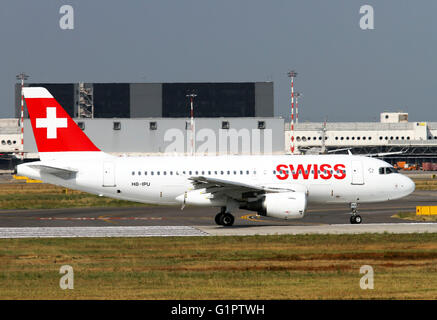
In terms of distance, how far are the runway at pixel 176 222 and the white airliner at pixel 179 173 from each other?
181cm

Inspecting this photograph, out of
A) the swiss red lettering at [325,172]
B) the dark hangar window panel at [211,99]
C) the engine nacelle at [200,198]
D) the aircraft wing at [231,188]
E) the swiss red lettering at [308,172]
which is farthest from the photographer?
the dark hangar window panel at [211,99]

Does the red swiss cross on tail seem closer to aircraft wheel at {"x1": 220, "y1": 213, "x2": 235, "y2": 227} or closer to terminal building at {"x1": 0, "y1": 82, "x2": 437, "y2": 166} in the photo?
aircraft wheel at {"x1": 220, "y1": 213, "x2": 235, "y2": 227}

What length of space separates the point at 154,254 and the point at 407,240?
38.1 feet

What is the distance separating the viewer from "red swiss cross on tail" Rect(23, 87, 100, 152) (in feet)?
132

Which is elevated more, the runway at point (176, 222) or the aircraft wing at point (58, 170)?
the aircraft wing at point (58, 170)

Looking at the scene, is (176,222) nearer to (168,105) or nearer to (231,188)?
(231,188)

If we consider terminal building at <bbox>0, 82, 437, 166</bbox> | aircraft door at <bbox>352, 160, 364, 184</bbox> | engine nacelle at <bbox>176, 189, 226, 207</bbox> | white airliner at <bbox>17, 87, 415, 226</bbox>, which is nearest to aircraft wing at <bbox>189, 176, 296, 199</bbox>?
engine nacelle at <bbox>176, 189, 226, 207</bbox>

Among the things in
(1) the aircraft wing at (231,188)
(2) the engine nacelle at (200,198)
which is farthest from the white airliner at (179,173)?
(1) the aircraft wing at (231,188)

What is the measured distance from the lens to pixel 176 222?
4412 cm

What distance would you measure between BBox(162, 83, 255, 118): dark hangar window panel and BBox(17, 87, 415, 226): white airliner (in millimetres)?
106359

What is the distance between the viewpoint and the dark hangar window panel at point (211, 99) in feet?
483

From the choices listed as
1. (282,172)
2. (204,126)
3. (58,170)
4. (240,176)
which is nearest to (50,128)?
(58,170)

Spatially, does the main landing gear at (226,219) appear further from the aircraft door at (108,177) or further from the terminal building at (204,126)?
the terminal building at (204,126)

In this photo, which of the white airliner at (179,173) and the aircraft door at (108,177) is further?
the aircraft door at (108,177)
